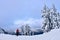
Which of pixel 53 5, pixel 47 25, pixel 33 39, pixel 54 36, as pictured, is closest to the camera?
pixel 54 36

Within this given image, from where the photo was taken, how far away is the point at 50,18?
35.0 m

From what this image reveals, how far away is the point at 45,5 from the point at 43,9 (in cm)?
95

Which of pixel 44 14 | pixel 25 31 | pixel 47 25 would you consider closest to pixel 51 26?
pixel 47 25

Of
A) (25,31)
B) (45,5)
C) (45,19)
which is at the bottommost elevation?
(25,31)

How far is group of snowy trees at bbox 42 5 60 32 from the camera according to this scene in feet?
112

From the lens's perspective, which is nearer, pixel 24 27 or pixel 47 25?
pixel 47 25

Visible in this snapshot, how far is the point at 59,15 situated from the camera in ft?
116

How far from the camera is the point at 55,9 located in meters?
36.1

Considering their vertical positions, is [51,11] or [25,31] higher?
[51,11]

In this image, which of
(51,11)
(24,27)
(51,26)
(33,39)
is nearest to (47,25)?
(51,26)

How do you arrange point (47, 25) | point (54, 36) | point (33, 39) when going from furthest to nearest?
point (47, 25) → point (33, 39) → point (54, 36)

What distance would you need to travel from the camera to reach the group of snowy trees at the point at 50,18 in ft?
112

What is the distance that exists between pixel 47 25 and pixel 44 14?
2.76 meters

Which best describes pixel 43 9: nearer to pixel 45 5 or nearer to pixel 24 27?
pixel 45 5
